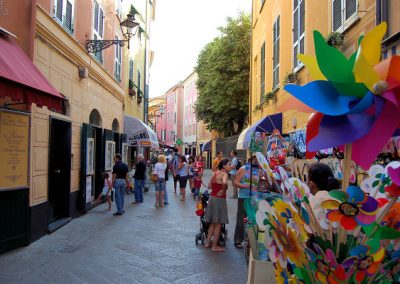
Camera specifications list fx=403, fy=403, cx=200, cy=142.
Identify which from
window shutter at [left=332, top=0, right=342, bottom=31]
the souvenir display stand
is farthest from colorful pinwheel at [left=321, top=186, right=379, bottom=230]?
window shutter at [left=332, top=0, right=342, bottom=31]

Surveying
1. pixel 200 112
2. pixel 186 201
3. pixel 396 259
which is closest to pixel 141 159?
pixel 186 201

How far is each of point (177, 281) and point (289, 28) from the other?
8052 millimetres

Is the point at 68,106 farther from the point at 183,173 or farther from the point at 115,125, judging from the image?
the point at 115,125

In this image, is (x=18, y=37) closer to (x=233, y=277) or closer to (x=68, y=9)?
(x=68, y=9)

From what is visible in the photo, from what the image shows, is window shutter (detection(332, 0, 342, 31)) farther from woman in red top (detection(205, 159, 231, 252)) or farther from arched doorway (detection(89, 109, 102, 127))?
arched doorway (detection(89, 109, 102, 127))

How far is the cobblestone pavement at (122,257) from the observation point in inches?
220

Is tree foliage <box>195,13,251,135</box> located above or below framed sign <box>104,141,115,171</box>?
above

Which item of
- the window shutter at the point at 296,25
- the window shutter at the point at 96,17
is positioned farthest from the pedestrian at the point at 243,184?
the window shutter at the point at 96,17

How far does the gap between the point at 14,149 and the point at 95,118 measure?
612 cm

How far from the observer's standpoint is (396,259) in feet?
6.48

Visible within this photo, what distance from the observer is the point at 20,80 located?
5.23 metres

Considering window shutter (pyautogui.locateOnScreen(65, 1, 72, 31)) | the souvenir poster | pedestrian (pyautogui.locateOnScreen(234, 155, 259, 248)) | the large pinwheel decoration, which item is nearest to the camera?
the large pinwheel decoration

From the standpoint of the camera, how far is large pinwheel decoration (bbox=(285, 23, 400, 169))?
5.90 ft

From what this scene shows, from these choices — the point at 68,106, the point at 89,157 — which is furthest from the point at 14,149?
the point at 89,157
